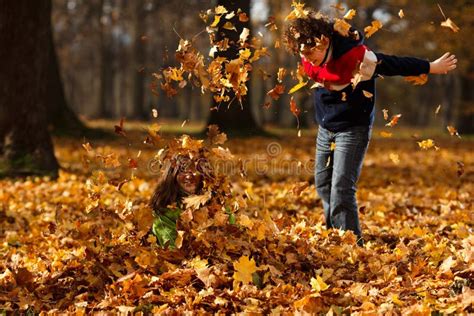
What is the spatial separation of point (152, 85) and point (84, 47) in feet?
122

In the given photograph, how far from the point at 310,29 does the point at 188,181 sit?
1274 mm

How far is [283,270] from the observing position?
3615mm

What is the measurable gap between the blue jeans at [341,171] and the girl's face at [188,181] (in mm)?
989

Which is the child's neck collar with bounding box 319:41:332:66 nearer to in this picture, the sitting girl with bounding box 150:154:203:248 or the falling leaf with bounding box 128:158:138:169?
the sitting girl with bounding box 150:154:203:248

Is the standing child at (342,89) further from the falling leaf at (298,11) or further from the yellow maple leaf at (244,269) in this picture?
the yellow maple leaf at (244,269)

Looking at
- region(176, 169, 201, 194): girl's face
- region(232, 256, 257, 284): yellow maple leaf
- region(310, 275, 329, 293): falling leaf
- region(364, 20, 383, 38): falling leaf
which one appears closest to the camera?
region(310, 275, 329, 293): falling leaf

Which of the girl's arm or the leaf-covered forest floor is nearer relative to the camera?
the leaf-covered forest floor

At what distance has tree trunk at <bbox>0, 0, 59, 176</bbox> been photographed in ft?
24.4

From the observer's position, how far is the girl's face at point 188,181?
Answer: 3.91 meters

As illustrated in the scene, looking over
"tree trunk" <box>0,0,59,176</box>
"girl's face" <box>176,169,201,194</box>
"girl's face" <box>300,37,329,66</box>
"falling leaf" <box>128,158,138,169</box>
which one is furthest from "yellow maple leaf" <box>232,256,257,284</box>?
"tree trunk" <box>0,0,59,176</box>

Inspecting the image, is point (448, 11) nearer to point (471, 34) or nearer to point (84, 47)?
point (471, 34)

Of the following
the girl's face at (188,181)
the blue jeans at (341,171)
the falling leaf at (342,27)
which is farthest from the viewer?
the blue jeans at (341,171)

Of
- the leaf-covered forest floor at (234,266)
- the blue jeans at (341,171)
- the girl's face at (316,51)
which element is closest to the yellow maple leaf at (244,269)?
the leaf-covered forest floor at (234,266)

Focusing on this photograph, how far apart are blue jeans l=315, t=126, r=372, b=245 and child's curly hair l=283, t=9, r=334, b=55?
0.68m
